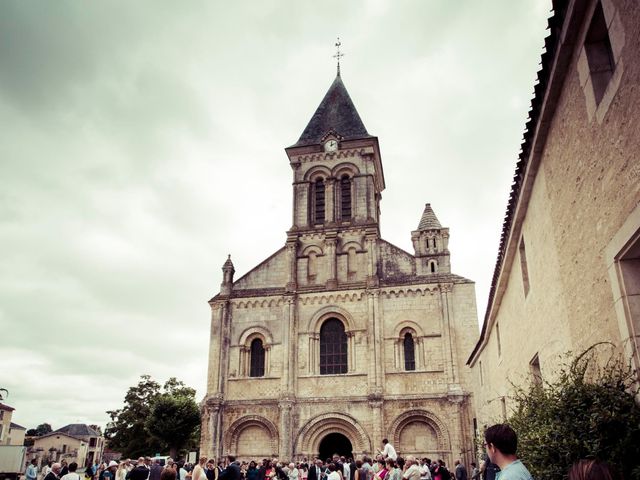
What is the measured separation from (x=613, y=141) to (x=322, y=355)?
24300 mm

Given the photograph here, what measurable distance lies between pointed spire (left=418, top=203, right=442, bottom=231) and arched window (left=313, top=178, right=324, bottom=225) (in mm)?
5797

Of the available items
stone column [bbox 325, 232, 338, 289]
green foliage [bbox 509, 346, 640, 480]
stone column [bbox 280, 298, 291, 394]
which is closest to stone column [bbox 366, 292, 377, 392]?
stone column [bbox 325, 232, 338, 289]

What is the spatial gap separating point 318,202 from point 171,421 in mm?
17687

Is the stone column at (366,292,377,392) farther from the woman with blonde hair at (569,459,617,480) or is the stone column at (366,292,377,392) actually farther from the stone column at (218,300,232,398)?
the woman with blonde hair at (569,459,617,480)

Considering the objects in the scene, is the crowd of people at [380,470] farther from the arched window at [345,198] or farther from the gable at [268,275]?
the arched window at [345,198]

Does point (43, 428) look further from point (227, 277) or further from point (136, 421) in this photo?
point (227, 277)

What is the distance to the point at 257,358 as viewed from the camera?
96.8 ft

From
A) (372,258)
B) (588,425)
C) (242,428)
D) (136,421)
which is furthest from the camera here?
(136,421)

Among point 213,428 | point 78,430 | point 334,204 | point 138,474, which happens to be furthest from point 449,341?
point 78,430

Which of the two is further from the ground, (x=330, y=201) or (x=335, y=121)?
(x=335, y=121)

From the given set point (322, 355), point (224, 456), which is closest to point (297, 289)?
point (322, 355)

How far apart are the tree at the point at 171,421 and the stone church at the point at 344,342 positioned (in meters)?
9.94

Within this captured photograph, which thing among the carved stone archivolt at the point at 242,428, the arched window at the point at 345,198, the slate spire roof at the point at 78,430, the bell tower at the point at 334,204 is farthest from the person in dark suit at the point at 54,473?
the slate spire roof at the point at 78,430

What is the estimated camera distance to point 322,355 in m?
28.8
